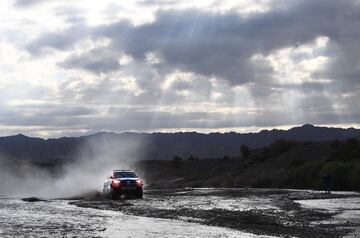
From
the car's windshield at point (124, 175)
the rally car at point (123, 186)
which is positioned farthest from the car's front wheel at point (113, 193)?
the car's windshield at point (124, 175)

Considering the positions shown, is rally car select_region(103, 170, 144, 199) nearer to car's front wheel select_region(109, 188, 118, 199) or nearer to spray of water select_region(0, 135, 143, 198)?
car's front wheel select_region(109, 188, 118, 199)

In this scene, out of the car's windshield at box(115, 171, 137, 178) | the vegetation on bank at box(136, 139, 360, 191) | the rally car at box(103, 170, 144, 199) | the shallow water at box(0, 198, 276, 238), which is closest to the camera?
the shallow water at box(0, 198, 276, 238)

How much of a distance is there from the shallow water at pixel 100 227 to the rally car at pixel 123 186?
10922 mm

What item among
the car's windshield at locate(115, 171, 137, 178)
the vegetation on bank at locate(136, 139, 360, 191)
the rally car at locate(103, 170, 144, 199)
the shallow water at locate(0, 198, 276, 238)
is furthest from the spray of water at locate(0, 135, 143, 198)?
the shallow water at locate(0, 198, 276, 238)

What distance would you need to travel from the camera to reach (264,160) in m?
88.3

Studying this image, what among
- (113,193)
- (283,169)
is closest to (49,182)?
(283,169)

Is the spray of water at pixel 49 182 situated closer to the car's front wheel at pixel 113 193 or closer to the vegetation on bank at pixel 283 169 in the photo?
the car's front wheel at pixel 113 193

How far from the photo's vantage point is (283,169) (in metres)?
71.1

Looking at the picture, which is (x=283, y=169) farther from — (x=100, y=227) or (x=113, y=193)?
(x=100, y=227)

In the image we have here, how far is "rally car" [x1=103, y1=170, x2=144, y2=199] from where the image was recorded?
36438 millimetres

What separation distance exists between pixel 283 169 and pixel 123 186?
124ft

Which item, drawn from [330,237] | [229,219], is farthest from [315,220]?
[330,237]

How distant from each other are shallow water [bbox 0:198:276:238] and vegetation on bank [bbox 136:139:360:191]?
27.6m

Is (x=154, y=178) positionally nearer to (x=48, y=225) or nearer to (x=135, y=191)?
(x=135, y=191)
